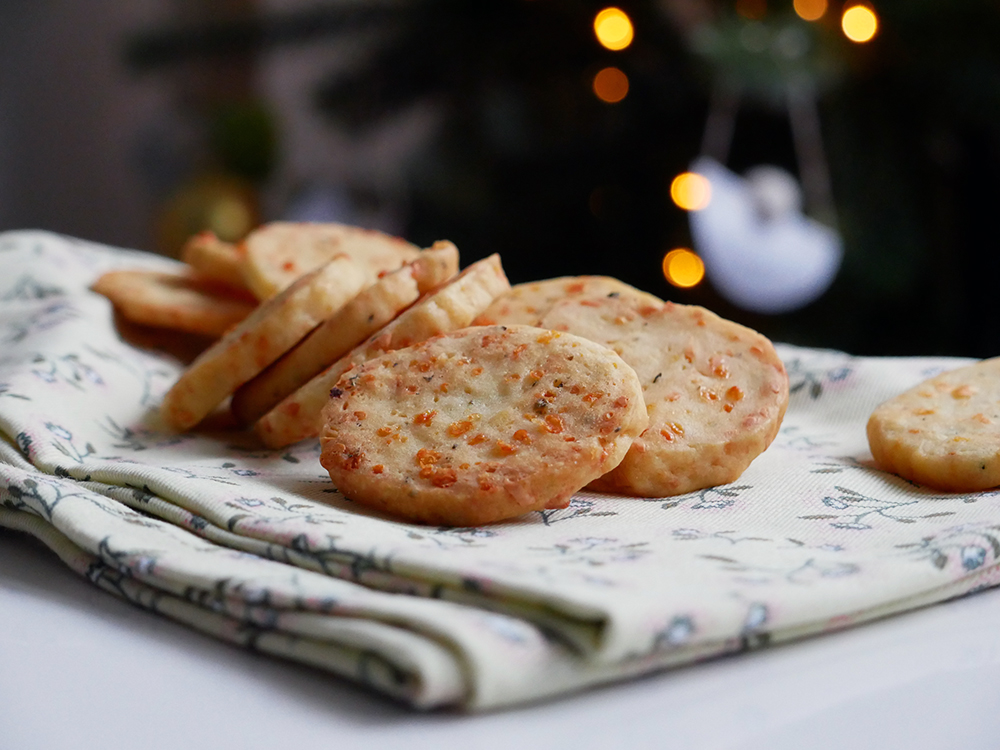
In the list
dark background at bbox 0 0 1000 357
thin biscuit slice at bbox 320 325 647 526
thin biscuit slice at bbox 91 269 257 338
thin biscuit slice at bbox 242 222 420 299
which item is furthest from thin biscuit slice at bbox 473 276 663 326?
dark background at bbox 0 0 1000 357

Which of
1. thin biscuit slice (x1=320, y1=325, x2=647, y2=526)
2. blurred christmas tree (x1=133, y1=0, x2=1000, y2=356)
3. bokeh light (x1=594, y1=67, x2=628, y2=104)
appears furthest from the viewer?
bokeh light (x1=594, y1=67, x2=628, y2=104)

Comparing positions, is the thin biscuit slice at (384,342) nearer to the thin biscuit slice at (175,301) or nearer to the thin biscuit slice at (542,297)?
the thin biscuit slice at (542,297)

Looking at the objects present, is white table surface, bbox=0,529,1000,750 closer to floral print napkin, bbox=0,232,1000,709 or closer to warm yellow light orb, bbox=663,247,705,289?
floral print napkin, bbox=0,232,1000,709

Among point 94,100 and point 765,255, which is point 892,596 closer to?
point 765,255

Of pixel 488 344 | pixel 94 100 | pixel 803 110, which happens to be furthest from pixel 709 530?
pixel 94 100

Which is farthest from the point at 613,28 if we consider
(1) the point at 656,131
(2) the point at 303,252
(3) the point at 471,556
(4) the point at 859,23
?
(3) the point at 471,556

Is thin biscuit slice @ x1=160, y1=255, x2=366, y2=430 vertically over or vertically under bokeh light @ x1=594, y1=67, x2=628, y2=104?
under

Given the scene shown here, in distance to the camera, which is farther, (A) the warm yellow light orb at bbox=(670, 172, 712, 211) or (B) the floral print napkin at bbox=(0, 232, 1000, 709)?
(A) the warm yellow light orb at bbox=(670, 172, 712, 211)
